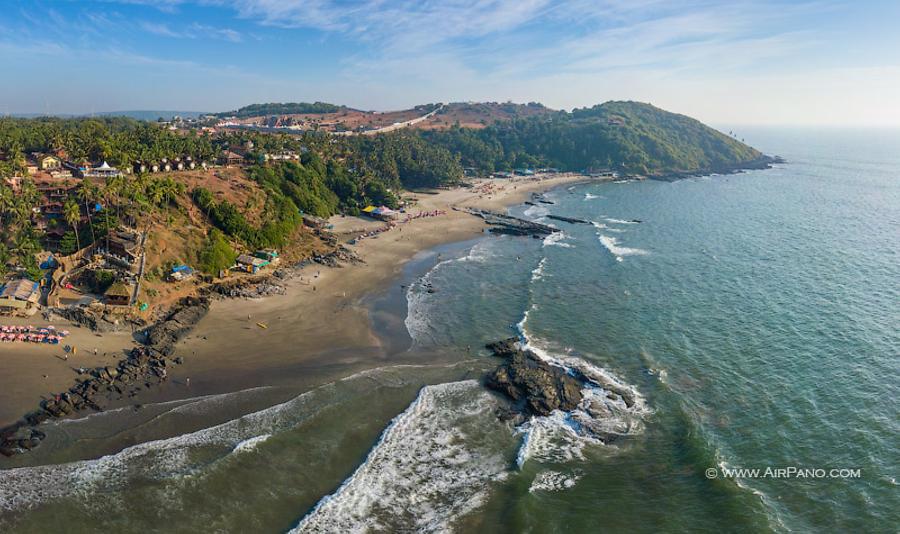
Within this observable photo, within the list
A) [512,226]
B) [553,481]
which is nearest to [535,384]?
[553,481]

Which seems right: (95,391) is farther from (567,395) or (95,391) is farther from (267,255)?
(567,395)

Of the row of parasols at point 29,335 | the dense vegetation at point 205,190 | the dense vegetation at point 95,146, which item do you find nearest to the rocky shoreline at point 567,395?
the row of parasols at point 29,335

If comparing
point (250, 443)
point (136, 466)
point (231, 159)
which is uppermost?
point (231, 159)

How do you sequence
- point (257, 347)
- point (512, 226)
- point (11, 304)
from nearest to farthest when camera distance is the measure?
point (11, 304), point (257, 347), point (512, 226)

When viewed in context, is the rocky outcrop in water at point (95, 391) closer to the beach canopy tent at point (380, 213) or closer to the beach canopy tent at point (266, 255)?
the beach canopy tent at point (266, 255)

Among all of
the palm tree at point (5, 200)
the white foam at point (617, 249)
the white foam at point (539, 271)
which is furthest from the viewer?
the white foam at point (617, 249)

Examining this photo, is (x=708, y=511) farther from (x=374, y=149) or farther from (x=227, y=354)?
(x=374, y=149)

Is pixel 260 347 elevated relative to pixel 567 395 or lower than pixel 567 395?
elevated

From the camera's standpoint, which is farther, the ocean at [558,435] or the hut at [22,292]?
the hut at [22,292]
